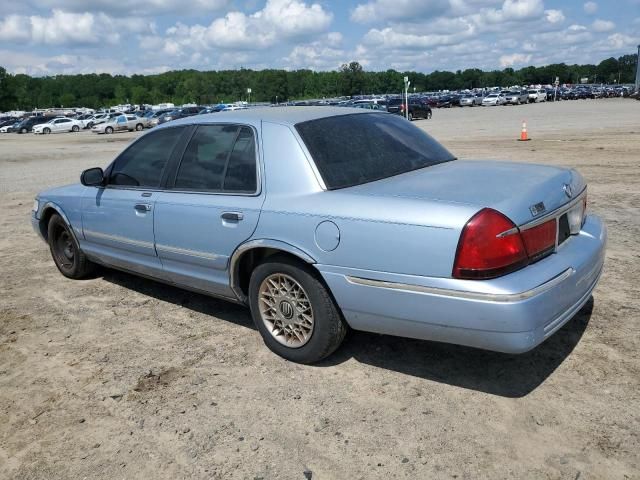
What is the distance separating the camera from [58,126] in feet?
171

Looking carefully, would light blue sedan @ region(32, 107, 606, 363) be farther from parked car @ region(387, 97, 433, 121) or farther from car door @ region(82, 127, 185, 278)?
parked car @ region(387, 97, 433, 121)

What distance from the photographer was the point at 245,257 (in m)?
4.02

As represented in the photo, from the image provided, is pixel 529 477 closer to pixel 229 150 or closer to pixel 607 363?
pixel 607 363

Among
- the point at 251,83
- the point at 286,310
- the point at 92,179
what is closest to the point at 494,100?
the point at 92,179

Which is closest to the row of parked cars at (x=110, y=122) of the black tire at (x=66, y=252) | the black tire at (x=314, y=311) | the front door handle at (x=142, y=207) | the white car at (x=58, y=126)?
the white car at (x=58, y=126)

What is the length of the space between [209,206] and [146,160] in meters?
1.10

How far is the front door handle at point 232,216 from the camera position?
12.7 ft

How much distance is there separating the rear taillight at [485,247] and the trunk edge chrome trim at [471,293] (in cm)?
10

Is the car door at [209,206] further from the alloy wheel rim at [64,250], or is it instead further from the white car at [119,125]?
the white car at [119,125]

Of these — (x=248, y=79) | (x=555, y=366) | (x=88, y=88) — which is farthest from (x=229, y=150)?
(x=88, y=88)

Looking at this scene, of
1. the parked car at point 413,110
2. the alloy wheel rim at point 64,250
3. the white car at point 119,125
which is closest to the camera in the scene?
the alloy wheel rim at point 64,250

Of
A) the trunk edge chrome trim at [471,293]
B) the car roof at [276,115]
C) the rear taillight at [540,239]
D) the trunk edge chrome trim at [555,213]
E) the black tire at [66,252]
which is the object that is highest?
the car roof at [276,115]

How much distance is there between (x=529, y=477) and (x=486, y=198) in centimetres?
140

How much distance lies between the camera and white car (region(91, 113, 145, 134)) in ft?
145
